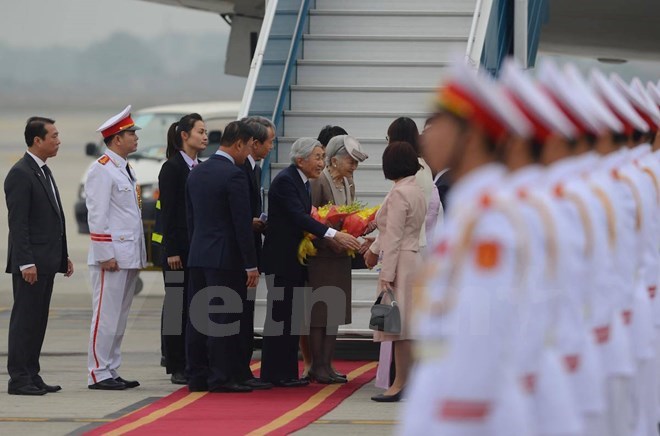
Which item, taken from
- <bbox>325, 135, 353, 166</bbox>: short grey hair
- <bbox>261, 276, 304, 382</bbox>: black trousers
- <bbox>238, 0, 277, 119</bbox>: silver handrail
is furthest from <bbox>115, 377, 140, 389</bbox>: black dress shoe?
<bbox>238, 0, 277, 119</bbox>: silver handrail

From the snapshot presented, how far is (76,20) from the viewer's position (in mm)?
38812

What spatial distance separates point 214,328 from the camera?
9.97 meters

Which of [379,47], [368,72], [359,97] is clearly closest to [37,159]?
[359,97]

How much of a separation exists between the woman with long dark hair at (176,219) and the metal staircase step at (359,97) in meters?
2.66

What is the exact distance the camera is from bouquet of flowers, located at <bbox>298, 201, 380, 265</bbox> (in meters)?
10.4

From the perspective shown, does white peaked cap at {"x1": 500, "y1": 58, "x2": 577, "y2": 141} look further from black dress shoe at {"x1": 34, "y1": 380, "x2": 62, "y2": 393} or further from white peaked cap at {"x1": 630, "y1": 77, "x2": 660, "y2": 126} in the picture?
black dress shoe at {"x1": 34, "y1": 380, "x2": 62, "y2": 393}

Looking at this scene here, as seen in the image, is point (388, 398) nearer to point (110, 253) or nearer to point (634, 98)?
point (110, 253)

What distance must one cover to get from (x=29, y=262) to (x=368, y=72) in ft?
15.5

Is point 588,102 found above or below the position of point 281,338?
above

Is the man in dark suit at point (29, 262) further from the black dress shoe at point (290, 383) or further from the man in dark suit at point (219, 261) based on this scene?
the black dress shoe at point (290, 383)

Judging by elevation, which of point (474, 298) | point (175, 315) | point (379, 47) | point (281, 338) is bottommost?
point (281, 338)

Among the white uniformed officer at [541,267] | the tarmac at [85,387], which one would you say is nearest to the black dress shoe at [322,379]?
the tarmac at [85,387]

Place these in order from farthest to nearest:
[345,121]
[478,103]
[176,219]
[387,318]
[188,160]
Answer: [345,121]
[188,160]
[176,219]
[387,318]
[478,103]

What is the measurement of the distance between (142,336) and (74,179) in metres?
24.7
